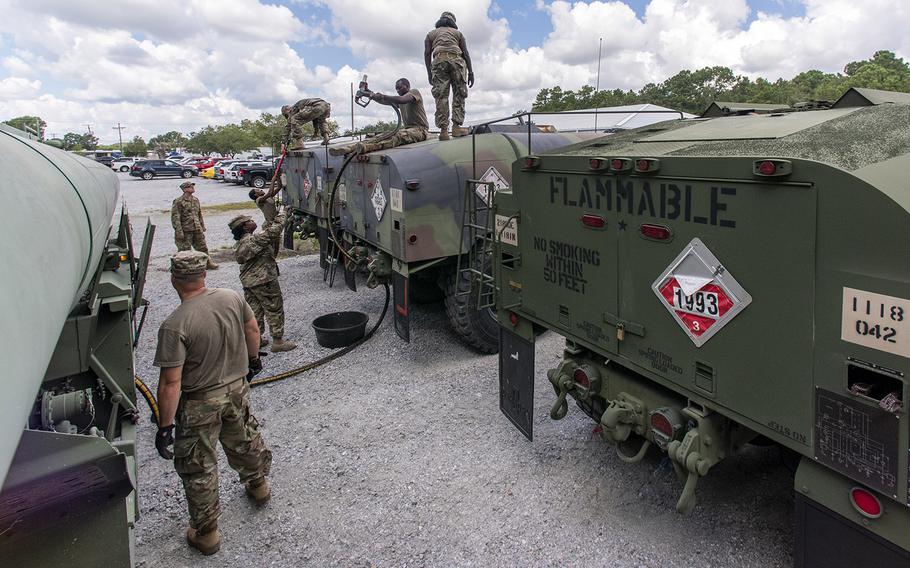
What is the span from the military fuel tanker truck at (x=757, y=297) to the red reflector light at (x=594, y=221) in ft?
0.04

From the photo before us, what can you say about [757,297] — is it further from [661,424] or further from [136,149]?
[136,149]

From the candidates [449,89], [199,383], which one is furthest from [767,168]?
[449,89]

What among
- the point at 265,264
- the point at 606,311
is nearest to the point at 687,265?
the point at 606,311

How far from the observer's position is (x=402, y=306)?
6.43 m

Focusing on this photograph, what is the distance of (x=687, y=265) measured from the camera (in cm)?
301

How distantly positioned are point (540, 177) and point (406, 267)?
2580 mm

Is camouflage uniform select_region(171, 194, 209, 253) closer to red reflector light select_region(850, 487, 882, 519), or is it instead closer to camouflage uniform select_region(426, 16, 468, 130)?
camouflage uniform select_region(426, 16, 468, 130)

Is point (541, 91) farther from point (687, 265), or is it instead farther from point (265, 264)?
point (687, 265)

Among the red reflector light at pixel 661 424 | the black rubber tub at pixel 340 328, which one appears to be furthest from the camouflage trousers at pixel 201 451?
the black rubber tub at pixel 340 328

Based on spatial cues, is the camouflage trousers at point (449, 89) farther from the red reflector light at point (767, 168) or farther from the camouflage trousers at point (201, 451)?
the red reflector light at point (767, 168)

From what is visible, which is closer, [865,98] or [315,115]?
[865,98]

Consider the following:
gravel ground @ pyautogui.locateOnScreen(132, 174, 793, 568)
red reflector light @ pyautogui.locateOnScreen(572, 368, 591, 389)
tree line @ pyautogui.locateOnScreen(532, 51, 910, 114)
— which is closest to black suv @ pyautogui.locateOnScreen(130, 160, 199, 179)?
Result: tree line @ pyautogui.locateOnScreen(532, 51, 910, 114)

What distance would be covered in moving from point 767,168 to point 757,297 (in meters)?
0.55

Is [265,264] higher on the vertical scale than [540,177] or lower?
lower
